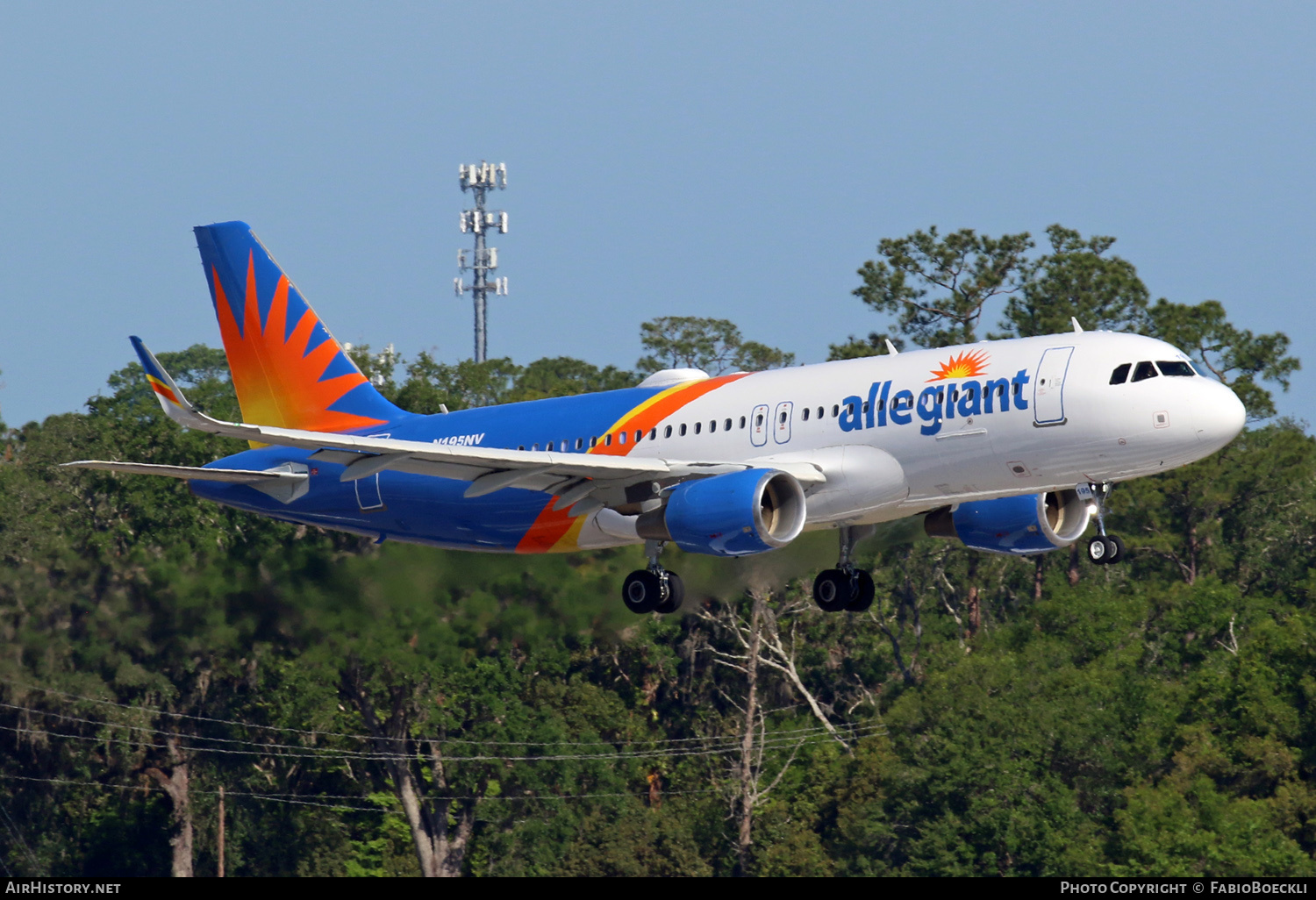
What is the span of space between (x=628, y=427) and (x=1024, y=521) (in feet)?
24.3

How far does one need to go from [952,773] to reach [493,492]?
38229 millimetres

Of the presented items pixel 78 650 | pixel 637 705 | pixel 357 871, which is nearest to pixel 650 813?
pixel 637 705

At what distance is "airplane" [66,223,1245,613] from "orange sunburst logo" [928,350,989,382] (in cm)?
4

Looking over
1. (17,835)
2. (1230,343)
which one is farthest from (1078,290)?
(17,835)

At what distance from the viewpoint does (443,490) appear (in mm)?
38031

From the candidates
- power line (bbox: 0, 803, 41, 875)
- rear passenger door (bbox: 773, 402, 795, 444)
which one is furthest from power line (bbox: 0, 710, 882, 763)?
rear passenger door (bbox: 773, 402, 795, 444)

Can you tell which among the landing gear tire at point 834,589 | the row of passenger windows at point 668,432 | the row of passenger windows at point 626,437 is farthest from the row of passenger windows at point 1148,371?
the landing gear tire at point 834,589

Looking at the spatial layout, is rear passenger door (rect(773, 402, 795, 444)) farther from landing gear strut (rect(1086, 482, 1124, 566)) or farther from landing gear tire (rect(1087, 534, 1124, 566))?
landing gear tire (rect(1087, 534, 1124, 566))

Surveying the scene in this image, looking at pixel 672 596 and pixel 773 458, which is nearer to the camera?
pixel 773 458

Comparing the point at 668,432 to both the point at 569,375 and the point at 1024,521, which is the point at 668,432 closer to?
the point at 1024,521

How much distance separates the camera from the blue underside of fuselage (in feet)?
124

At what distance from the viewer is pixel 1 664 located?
51031 mm

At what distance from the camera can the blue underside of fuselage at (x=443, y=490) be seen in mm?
37656

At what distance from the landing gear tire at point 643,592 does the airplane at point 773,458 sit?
0.03 m
